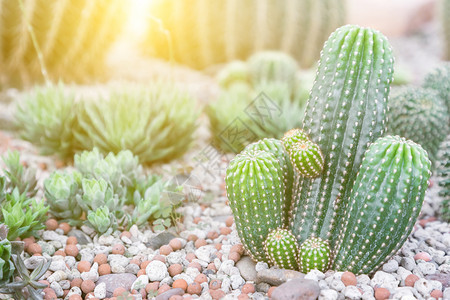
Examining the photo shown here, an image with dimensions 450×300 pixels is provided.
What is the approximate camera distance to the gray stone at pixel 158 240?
2.62 metres

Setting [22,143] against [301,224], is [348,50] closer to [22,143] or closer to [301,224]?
[301,224]

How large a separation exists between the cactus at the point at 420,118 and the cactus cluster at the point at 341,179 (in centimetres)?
105

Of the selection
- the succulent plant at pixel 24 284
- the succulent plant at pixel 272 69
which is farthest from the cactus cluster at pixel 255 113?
the succulent plant at pixel 24 284

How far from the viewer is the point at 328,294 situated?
1959mm

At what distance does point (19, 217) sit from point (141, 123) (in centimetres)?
120

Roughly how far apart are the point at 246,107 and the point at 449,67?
1.50m

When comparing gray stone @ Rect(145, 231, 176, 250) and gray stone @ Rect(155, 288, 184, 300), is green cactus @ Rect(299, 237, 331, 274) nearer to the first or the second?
gray stone @ Rect(155, 288, 184, 300)

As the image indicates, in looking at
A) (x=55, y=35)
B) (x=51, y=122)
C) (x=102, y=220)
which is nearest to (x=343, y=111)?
(x=102, y=220)

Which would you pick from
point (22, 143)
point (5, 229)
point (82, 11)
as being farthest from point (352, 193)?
point (82, 11)

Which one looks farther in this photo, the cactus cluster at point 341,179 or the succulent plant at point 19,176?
the succulent plant at point 19,176

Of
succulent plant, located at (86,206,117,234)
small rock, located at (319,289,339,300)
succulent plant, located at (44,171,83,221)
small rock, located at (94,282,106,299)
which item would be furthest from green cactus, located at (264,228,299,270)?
succulent plant, located at (44,171,83,221)

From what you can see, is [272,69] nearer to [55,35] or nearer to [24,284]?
[55,35]

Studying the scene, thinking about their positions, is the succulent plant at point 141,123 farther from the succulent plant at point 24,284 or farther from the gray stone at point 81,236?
the succulent plant at point 24,284

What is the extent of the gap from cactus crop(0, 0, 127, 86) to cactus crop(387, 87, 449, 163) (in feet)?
9.74
